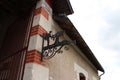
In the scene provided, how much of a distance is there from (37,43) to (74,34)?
2.30 m

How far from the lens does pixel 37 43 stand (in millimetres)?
3477

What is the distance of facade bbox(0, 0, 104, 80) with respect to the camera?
3.34 meters

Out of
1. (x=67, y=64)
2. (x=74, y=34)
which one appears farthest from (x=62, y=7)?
(x=67, y=64)

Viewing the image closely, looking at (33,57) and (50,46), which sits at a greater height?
(50,46)

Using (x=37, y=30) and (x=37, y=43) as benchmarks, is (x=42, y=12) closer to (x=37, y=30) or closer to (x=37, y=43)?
(x=37, y=30)

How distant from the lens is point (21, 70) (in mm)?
3275

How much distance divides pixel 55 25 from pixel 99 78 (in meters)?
5.41

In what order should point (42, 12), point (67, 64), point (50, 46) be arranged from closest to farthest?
point (50, 46) → point (42, 12) → point (67, 64)

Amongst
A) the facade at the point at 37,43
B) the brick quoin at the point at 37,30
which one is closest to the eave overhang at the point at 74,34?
the facade at the point at 37,43

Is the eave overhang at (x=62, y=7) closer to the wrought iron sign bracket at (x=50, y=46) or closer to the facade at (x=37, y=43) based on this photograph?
the facade at (x=37, y=43)

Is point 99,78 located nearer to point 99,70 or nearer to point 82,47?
point 99,70

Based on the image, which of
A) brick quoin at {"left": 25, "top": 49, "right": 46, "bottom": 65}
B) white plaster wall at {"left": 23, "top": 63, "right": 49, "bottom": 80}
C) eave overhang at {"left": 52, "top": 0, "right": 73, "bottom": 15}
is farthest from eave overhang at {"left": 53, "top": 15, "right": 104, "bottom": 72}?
white plaster wall at {"left": 23, "top": 63, "right": 49, "bottom": 80}

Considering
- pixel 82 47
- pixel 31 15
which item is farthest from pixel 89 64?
pixel 31 15

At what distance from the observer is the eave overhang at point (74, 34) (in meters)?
4.70
